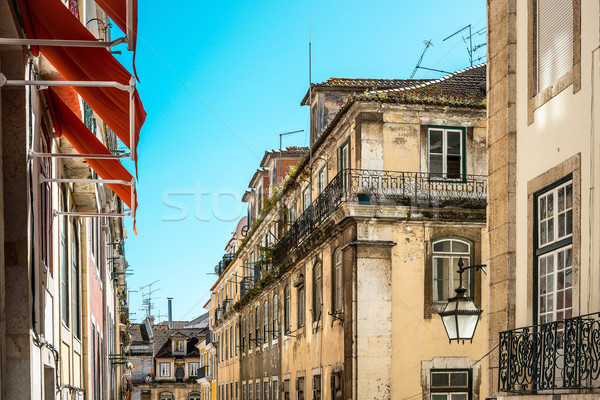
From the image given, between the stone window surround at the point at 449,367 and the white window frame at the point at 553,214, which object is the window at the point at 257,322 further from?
the white window frame at the point at 553,214

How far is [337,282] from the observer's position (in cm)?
2308

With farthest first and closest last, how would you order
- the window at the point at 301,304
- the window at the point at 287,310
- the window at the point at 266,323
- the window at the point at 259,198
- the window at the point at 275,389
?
the window at the point at 259,198 < the window at the point at 266,323 < the window at the point at 275,389 < the window at the point at 287,310 < the window at the point at 301,304

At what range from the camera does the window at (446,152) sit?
73.4 feet

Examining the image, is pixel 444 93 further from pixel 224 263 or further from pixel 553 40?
pixel 224 263

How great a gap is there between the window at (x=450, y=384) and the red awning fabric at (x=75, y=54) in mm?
15304

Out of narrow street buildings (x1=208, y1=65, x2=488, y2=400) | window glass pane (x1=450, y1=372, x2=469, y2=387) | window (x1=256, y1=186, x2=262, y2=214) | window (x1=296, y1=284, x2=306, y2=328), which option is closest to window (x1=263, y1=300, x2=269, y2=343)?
window (x1=256, y1=186, x2=262, y2=214)

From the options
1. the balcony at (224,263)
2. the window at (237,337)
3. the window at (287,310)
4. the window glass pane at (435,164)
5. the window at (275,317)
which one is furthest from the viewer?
the balcony at (224,263)

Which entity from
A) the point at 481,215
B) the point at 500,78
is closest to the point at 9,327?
the point at 500,78

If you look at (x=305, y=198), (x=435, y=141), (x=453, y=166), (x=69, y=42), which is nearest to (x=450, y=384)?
(x=453, y=166)

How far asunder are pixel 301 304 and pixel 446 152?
294 inches

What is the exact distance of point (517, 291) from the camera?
11656 millimetres

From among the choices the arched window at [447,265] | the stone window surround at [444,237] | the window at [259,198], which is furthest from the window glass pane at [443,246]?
the window at [259,198]

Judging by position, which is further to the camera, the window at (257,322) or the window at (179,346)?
the window at (179,346)

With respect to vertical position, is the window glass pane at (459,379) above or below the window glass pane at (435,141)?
below
